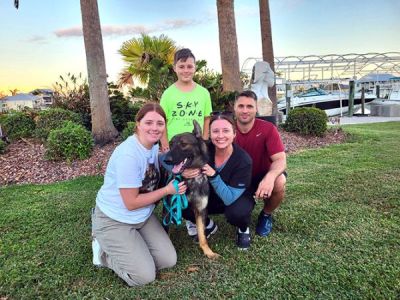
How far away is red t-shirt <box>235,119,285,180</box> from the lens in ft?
11.7

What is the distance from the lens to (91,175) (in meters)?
6.59

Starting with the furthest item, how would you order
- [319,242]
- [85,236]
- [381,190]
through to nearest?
1. [381,190]
2. [85,236]
3. [319,242]

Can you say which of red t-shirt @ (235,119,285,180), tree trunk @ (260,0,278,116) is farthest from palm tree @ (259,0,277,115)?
red t-shirt @ (235,119,285,180)

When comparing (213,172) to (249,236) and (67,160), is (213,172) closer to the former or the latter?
(249,236)

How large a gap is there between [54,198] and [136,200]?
9.77 feet

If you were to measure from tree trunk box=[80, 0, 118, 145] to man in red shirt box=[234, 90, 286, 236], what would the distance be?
16.3 feet

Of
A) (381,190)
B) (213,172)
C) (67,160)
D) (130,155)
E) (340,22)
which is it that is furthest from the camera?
(340,22)

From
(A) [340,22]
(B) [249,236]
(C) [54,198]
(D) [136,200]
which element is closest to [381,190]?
(B) [249,236]

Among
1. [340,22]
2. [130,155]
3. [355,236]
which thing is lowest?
[355,236]

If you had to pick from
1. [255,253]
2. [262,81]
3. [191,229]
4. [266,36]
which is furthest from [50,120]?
[266,36]

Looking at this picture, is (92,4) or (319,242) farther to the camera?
A: (92,4)

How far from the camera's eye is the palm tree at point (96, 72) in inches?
294

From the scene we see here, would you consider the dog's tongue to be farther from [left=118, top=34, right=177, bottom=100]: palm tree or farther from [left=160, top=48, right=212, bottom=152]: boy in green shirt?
[left=118, top=34, right=177, bottom=100]: palm tree

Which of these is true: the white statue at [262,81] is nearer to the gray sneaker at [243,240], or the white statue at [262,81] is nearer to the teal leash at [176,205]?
the gray sneaker at [243,240]
